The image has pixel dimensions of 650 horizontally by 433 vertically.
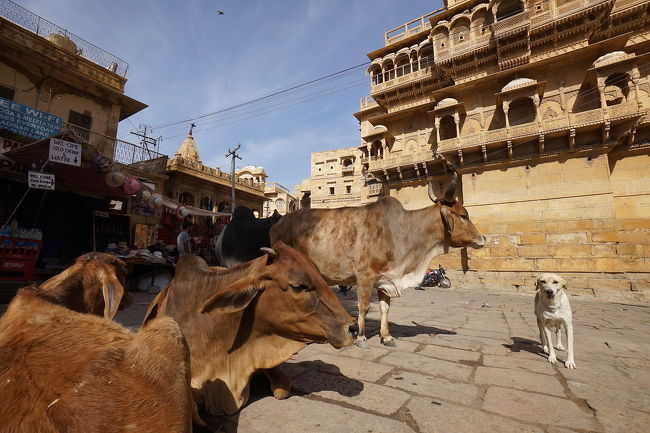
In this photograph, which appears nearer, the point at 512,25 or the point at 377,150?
the point at 512,25

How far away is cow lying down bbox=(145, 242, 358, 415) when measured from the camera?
208 centimetres

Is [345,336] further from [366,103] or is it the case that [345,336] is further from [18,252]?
[366,103]

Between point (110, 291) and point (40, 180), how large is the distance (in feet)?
24.2

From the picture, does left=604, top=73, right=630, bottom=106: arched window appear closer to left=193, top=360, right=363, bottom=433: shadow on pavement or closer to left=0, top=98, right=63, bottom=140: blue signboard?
left=193, top=360, right=363, bottom=433: shadow on pavement

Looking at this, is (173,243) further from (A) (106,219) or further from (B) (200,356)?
(B) (200,356)

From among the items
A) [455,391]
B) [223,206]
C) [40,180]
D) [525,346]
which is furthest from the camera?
[223,206]

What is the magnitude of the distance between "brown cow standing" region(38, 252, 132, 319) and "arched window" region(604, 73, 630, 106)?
929 inches

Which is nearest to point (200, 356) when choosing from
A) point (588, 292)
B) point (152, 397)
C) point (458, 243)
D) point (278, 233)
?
point (152, 397)

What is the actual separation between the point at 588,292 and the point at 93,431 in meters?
19.3

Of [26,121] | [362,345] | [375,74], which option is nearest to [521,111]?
[375,74]

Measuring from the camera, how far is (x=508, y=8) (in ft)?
67.7

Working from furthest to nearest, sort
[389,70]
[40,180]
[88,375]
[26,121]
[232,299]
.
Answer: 1. [389,70]
2. [26,121]
3. [40,180]
4. [232,299]
5. [88,375]

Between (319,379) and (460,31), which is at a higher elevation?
(460,31)

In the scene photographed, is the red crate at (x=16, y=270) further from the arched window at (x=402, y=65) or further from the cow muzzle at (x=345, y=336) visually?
the arched window at (x=402, y=65)
